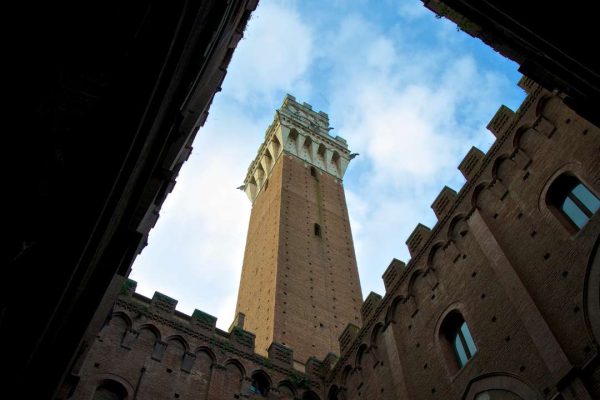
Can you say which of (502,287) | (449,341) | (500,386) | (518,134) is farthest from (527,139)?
(500,386)

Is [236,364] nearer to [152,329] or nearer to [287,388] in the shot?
[287,388]

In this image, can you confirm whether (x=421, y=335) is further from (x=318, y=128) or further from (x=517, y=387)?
(x=318, y=128)

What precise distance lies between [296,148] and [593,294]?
104 ft

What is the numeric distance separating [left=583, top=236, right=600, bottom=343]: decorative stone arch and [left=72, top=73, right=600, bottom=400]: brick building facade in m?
0.02

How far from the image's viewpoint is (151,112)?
190 inches

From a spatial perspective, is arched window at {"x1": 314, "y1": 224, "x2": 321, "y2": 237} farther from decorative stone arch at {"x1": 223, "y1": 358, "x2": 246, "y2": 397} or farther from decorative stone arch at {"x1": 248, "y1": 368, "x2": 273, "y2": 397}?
decorative stone arch at {"x1": 223, "y1": 358, "x2": 246, "y2": 397}

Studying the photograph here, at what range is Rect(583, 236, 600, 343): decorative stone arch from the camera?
8.46 m

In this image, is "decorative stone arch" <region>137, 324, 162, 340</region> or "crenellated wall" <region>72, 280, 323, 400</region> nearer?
"crenellated wall" <region>72, 280, 323, 400</region>

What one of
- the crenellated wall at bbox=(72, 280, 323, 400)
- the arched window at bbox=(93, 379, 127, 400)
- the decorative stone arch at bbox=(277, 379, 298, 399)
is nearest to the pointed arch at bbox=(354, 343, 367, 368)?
the crenellated wall at bbox=(72, 280, 323, 400)

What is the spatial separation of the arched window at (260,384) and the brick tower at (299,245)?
5776mm

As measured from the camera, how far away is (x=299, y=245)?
95.4 feet

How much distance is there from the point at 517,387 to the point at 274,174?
29.0 meters

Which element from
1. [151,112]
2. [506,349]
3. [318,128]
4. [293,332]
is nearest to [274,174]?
[318,128]

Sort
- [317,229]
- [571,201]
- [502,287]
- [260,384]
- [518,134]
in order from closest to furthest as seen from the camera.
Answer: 1. [571,201]
2. [502,287]
3. [518,134]
4. [260,384]
5. [317,229]
